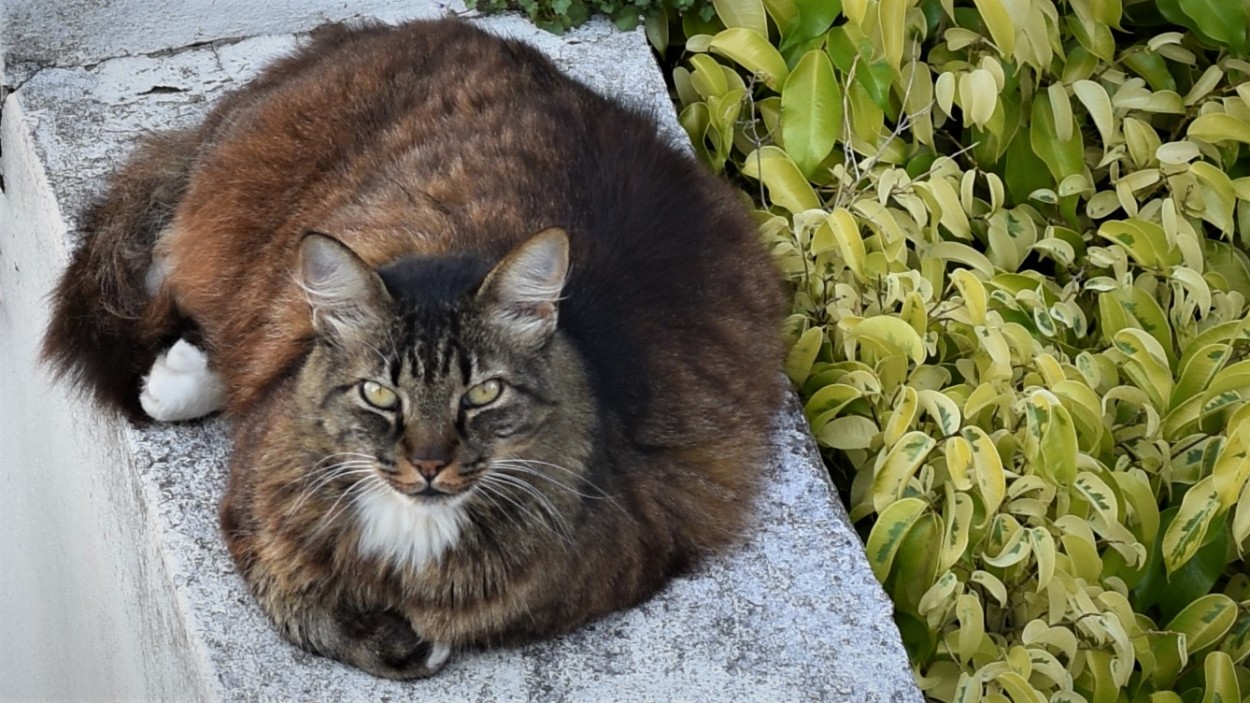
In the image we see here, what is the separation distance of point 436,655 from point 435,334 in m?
0.59

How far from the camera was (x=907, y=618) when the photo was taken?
307cm

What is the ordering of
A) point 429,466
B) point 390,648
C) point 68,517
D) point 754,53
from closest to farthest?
point 429,466
point 390,648
point 754,53
point 68,517

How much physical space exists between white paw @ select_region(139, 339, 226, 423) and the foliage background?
1.25m

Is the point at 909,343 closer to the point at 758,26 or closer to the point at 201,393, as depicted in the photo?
the point at 758,26

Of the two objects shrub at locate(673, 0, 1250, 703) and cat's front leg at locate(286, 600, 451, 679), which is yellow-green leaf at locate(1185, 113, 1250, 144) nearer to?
shrub at locate(673, 0, 1250, 703)

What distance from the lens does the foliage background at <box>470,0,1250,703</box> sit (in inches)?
118

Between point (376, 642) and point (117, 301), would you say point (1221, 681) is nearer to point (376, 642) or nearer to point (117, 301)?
point (376, 642)

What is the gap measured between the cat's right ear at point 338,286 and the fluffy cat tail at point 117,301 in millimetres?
847

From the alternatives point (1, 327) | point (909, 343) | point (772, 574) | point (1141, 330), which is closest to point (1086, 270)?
point (1141, 330)

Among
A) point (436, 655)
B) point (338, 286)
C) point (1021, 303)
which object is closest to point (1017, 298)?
point (1021, 303)

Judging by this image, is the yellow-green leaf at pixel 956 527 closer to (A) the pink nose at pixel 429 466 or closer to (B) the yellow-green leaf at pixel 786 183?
(B) the yellow-green leaf at pixel 786 183

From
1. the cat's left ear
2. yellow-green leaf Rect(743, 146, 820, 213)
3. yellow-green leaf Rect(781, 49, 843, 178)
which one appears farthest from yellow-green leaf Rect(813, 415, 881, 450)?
the cat's left ear

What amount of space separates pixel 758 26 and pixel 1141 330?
1248 mm

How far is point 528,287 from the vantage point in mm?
2336
